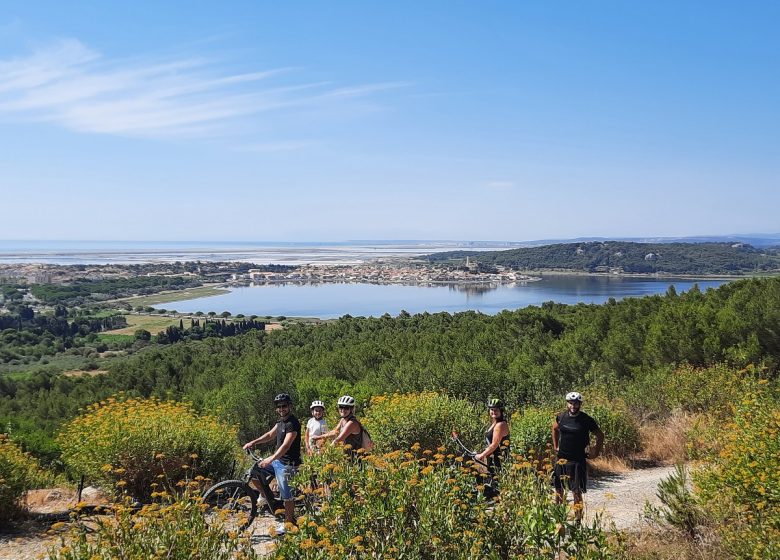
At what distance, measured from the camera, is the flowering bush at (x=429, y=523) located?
338 centimetres

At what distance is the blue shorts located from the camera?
547 cm

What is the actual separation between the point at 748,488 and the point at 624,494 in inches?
112

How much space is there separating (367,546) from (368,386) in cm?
1217

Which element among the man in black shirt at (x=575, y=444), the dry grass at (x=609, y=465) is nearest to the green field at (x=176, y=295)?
the dry grass at (x=609, y=465)

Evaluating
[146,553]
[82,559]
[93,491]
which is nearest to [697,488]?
[146,553]

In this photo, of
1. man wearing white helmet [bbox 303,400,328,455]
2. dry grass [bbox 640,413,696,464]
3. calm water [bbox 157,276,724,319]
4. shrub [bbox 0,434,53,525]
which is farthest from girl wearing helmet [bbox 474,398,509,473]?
calm water [bbox 157,276,724,319]

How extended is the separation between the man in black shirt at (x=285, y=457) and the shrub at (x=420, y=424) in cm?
160

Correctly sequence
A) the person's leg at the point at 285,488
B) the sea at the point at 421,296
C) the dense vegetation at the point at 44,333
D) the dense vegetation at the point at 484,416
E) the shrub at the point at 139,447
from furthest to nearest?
the sea at the point at 421,296, the dense vegetation at the point at 44,333, the shrub at the point at 139,447, the person's leg at the point at 285,488, the dense vegetation at the point at 484,416

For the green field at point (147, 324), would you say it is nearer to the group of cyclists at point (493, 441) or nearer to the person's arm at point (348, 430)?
the group of cyclists at point (493, 441)

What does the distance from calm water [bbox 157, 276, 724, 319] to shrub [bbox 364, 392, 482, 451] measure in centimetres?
5585

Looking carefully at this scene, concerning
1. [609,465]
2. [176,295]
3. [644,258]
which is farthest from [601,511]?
[644,258]

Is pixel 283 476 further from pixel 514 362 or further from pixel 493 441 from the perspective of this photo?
pixel 514 362

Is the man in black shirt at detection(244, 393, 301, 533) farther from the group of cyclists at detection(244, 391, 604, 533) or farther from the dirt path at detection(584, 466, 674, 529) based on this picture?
the dirt path at detection(584, 466, 674, 529)

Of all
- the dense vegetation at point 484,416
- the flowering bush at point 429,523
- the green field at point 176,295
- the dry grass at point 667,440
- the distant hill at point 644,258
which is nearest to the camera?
the flowering bush at point 429,523
